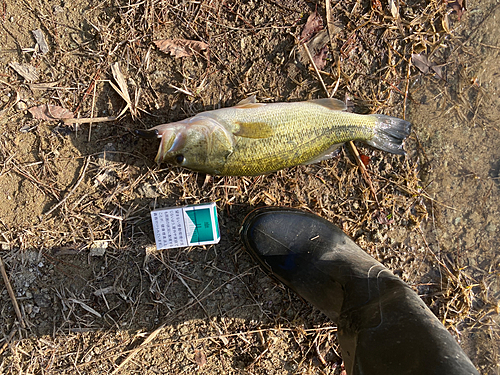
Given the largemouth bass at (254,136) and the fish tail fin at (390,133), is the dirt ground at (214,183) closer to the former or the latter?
the fish tail fin at (390,133)

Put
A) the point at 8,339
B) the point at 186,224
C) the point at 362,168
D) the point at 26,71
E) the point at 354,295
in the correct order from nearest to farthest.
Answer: the point at 354,295 < the point at 186,224 < the point at 26,71 < the point at 8,339 < the point at 362,168

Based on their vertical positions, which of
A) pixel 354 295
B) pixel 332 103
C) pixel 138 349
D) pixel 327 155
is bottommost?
pixel 138 349

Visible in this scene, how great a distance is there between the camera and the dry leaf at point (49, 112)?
10.4 feet

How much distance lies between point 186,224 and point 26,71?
6.99 feet

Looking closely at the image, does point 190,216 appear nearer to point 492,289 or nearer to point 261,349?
point 261,349

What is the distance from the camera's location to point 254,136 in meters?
2.91

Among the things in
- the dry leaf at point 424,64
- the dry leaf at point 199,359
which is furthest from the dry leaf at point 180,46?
the dry leaf at point 199,359

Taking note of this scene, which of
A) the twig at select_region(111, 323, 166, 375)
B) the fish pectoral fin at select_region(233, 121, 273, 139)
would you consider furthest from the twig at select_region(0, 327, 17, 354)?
the fish pectoral fin at select_region(233, 121, 273, 139)

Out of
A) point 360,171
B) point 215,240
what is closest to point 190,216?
point 215,240

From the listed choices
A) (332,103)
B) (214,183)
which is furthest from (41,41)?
(332,103)

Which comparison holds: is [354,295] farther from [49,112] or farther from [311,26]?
[49,112]

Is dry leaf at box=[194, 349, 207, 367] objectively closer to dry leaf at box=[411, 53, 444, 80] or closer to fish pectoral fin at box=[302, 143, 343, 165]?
Answer: fish pectoral fin at box=[302, 143, 343, 165]

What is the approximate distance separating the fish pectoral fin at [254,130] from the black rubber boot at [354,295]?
812 mm

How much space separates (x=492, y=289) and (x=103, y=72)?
187 inches
